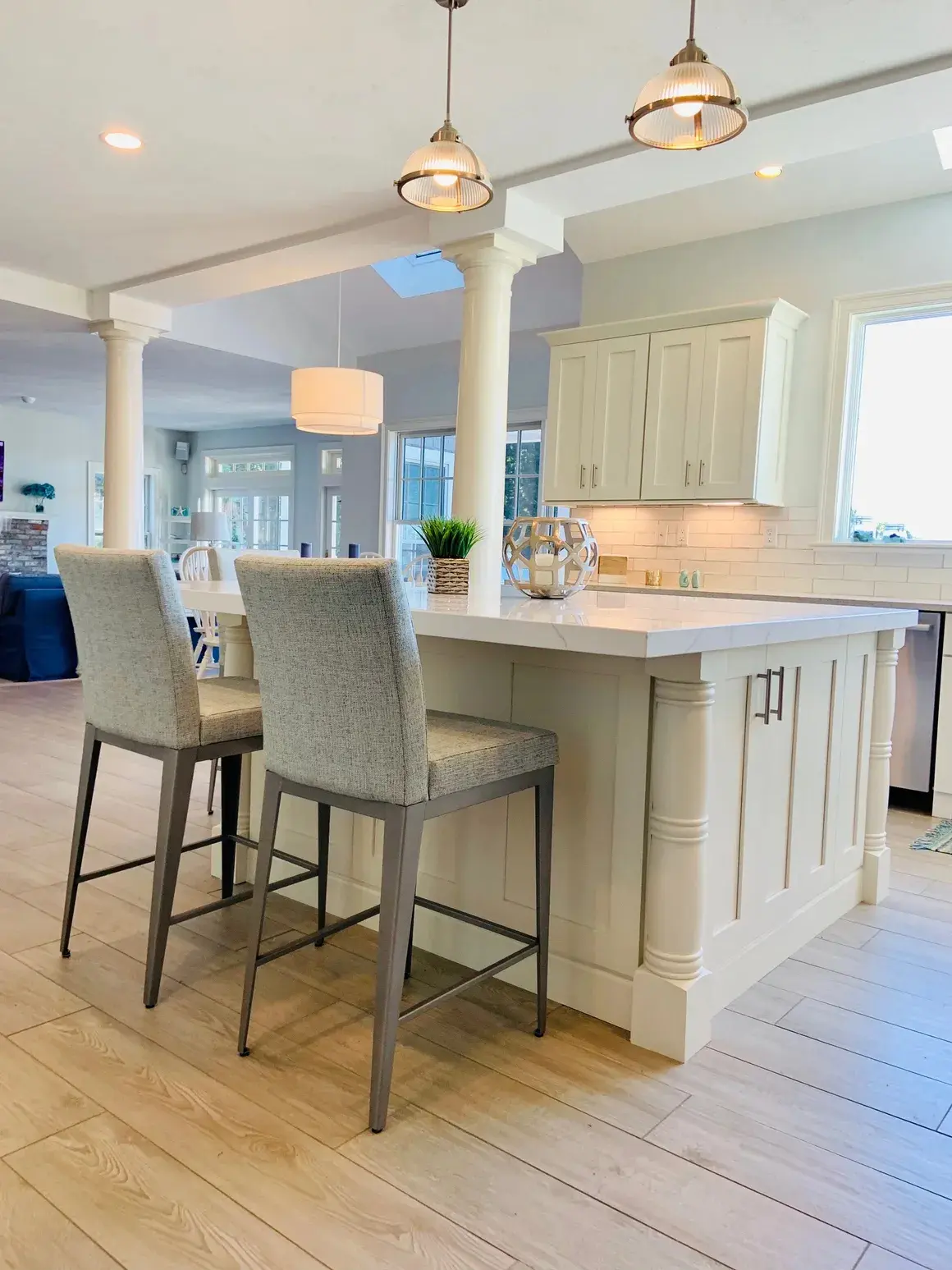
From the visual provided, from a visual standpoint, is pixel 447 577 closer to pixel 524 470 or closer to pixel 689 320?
pixel 689 320

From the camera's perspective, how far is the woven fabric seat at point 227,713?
6.79ft

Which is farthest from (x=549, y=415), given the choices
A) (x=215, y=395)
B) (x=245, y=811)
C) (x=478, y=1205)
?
(x=215, y=395)

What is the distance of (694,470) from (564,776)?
10.5 feet

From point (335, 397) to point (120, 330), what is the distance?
73.1 inches

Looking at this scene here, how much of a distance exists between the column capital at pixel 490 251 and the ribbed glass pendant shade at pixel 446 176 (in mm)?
1196

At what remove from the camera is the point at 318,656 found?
1.65 meters

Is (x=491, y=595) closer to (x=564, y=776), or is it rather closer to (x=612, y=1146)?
(x=564, y=776)

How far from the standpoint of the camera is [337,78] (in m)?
3.09

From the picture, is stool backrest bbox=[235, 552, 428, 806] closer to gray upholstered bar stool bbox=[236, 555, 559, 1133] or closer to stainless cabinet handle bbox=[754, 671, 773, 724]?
gray upholstered bar stool bbox=[236, 555, 559, 1133]

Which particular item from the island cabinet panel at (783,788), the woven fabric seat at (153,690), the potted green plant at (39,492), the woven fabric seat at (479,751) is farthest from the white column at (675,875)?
the potted green plant at (39,492)

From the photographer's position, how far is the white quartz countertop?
1619 mm

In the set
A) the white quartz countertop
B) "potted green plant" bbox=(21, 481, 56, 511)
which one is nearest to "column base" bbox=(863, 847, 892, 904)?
the white quartz countertop

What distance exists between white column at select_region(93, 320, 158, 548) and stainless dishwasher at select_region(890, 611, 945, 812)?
181 inches

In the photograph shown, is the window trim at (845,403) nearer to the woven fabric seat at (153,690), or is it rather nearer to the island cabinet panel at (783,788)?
the island cabinet panel at (783,788)
